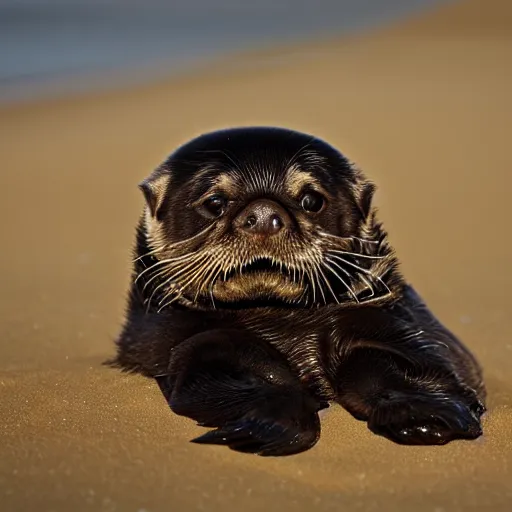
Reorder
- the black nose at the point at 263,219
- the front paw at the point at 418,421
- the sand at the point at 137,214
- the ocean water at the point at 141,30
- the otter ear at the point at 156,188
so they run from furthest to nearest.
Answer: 1. the ocean water at the point at 141,30
2. the otter ear at the point at 156,188
3. the black nose at the point at 263,219
4. the front paw at the point at 418,421
5. the sand at the point at 137,214

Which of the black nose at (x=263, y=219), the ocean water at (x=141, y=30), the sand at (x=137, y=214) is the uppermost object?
the ocean water at (x=141, y=30)

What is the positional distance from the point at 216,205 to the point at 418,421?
3.70 feet

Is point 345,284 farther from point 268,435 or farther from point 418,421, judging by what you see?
point 268,435

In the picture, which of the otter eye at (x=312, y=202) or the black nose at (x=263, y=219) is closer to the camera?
the black nose at (x=263, y=219)

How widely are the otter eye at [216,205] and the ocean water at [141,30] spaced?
1115 cm

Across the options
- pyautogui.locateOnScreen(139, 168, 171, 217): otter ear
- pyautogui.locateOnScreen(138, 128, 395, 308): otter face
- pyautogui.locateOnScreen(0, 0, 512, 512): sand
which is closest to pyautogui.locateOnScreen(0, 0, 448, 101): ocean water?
pyautogui.locateOnScreen(0, 0, 512, 512): sand

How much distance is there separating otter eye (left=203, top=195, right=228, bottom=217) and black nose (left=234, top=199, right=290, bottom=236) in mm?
150

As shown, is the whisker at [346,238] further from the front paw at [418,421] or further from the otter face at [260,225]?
the front paw at [418,421]

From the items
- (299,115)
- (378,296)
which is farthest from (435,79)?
(378,296)

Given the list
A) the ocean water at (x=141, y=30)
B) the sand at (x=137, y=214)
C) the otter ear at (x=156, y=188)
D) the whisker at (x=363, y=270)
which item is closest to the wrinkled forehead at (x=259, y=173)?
the otter ear at (x=156, y=188)

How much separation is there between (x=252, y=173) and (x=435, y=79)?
11.3 meters

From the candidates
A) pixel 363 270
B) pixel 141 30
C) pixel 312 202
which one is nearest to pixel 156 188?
pixel 312 202

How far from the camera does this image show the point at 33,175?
10664 millimetres

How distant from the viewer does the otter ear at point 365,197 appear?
4535 millimetres
